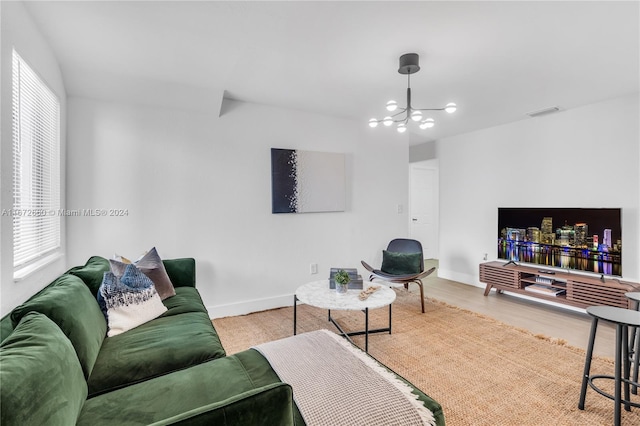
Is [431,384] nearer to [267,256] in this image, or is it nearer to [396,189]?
[267,256]

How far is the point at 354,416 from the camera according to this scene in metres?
1.07

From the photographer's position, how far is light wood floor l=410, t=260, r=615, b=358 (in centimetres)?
278

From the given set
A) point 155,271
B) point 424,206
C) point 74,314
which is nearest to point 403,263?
point 155,271

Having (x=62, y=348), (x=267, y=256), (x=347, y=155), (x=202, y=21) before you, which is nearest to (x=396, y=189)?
(x=347, y=155)

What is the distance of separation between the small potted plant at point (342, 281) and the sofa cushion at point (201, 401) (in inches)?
52.1

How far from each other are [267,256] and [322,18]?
95.6 inches

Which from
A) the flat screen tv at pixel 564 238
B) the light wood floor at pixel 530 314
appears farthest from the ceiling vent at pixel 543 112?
the light wood floor at pixel 530 314

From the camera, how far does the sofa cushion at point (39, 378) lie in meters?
0.78

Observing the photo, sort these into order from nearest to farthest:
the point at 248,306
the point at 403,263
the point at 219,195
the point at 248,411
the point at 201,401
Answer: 1. the point at 248,411
2. the point at 201,401
3. the point at 219,195
4. the point at 248,306
5. the point at 403,263

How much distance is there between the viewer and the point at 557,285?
11.7ft

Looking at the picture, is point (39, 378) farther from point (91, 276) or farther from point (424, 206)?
point (424, 206)

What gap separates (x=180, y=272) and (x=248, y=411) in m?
2.24

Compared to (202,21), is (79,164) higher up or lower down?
lower down

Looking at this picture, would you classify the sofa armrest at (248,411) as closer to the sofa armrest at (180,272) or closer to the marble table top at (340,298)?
the marble table top at (340,298)
